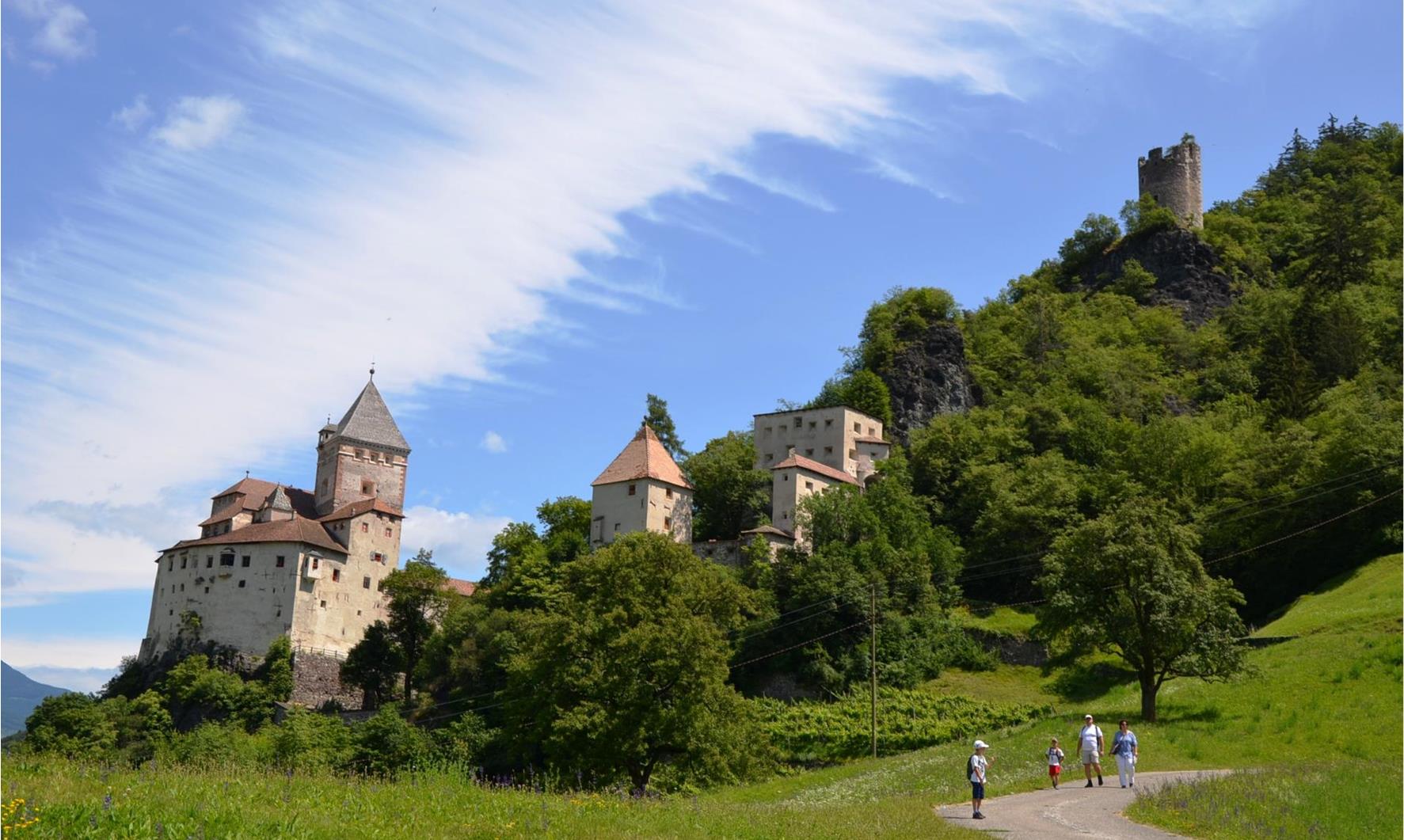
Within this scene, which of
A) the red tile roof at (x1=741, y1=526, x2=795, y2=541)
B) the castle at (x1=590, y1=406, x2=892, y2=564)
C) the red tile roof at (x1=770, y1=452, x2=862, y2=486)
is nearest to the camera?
the red tile roof at (x1=741, y1=526, x2=795, y2=541)

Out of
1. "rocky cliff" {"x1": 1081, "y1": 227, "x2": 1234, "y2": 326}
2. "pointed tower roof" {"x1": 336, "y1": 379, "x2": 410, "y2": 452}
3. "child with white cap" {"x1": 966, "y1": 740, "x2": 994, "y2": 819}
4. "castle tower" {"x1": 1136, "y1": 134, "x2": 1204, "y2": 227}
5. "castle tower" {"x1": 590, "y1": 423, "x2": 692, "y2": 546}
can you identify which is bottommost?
"child with white cap" {"x1": 966, "y1": 740, "x2": 994, "y2": 819}

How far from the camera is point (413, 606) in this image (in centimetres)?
8481

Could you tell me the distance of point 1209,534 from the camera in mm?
66250

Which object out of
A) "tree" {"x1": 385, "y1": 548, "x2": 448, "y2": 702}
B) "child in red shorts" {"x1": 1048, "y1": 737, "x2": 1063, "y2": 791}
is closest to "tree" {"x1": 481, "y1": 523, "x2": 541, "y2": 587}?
"tree" {"x1": 385, "y1": 548, "x2": 448, "y2": 702}

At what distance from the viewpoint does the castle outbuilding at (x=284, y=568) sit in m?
86.1

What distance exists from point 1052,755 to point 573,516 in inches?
2474

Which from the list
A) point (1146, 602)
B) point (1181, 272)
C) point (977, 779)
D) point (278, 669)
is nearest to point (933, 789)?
point (977, 779)

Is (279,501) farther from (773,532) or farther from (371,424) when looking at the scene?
(773,532)

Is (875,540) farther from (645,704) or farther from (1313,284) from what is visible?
(1313,284)

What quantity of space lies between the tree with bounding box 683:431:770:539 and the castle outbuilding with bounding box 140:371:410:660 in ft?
77.8

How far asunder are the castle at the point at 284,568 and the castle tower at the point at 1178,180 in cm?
8266

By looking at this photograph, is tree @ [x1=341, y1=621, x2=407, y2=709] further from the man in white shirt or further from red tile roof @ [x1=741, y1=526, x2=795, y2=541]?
the man in white shirt

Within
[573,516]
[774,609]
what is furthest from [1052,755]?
[573,516]

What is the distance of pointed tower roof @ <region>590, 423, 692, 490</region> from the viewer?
80.7 meters
